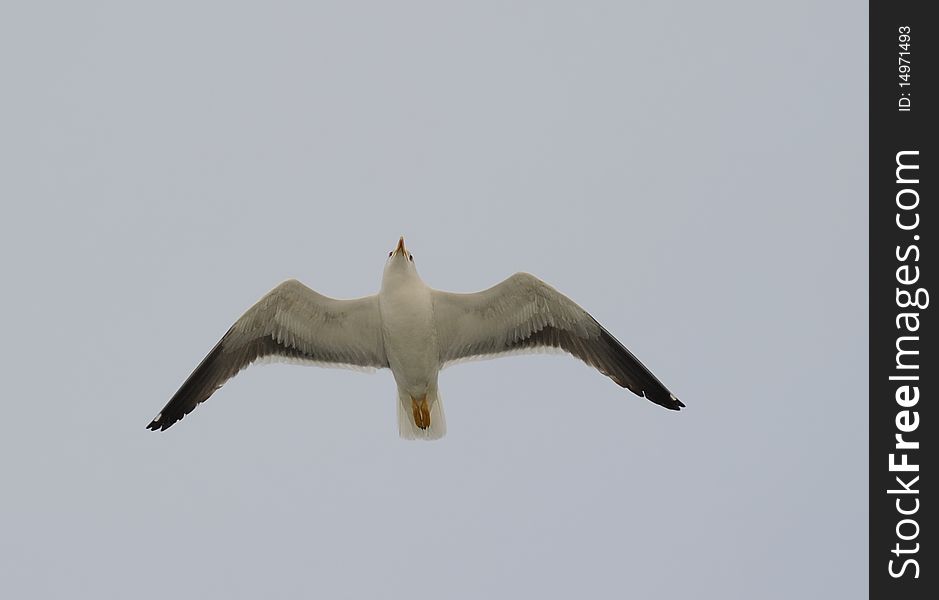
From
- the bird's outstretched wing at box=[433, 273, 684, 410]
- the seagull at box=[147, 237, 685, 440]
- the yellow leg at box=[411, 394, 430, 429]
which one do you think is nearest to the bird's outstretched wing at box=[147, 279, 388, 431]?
the seagull at box=[147, 237, 685, 440]

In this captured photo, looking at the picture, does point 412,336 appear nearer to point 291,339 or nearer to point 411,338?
point 411,338

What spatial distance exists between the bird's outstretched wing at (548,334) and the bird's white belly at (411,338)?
0.22 metres

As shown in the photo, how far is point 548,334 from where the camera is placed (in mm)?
79125

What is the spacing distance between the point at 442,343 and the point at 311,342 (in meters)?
1.38

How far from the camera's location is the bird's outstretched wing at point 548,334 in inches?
3105

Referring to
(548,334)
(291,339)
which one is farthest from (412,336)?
(548,334)

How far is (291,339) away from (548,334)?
8.82 feet

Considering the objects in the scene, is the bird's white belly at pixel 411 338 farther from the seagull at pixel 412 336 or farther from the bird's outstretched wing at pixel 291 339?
the bird's outstretched wing at pixel 291 339

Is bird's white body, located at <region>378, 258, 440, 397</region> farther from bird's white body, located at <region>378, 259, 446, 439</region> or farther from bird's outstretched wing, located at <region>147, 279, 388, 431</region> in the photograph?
bird's outstretched wing, located at <region>147, 279, 388, 431</region>

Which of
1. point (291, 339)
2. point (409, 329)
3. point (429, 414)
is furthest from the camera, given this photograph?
point (291, 339)

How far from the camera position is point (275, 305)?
259 ft
